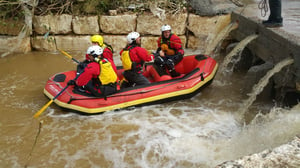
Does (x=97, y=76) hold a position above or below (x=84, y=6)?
below

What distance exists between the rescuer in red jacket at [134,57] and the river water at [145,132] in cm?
55

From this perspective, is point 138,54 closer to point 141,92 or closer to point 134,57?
point 134,57

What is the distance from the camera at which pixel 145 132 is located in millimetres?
3703

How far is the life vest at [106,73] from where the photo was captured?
391cm

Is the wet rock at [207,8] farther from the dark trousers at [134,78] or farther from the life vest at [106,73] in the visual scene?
the life vest at [106,73]

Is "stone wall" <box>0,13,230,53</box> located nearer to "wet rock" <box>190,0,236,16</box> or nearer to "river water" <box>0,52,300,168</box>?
"wet rock" <box>190,0,236,16</box>

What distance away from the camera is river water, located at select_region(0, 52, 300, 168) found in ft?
10.1

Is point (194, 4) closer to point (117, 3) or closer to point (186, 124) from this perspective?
point (117, 3)

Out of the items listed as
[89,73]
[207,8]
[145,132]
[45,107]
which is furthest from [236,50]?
[45,107]

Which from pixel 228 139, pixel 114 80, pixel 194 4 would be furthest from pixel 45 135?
pixel 194 4

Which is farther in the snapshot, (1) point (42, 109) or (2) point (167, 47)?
(2) point (167, 47)

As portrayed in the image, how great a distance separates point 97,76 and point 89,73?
16cm

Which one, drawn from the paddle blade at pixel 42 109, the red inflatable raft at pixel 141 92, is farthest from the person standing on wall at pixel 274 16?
the paddle blade at pixel 42 109

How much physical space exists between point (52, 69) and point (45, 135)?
2.75m
